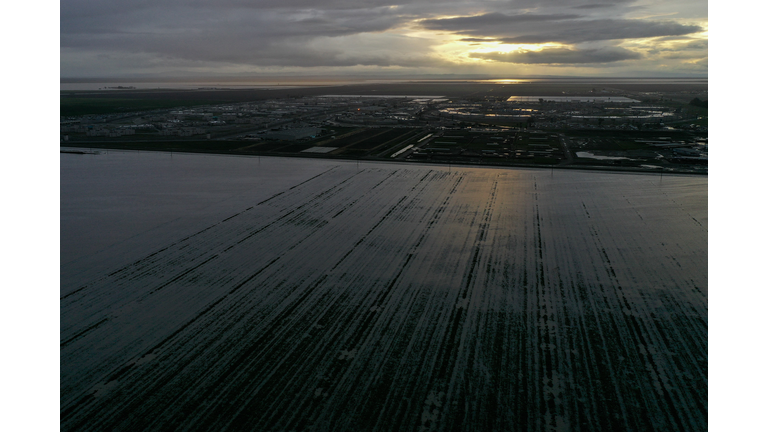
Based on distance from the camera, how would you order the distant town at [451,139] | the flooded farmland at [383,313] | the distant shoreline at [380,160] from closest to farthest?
the flooded farmland at [383,313] < the distant shoreline at [380,160] < the distant town at [451,139]

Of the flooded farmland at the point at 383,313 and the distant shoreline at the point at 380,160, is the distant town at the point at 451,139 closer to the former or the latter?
the distant shoreline at the point at 380,160

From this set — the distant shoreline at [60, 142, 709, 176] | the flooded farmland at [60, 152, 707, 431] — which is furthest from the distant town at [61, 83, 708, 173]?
the flooded farmland at [60, 152, 707, 431]

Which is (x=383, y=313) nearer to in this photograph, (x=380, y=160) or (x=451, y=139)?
(x=380, y=160)

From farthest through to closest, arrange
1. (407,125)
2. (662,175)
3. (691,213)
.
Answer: (407,125)
(662,175)
(691,213)

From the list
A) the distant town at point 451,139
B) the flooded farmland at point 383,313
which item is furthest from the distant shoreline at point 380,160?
the flooded farmland at point 383,313

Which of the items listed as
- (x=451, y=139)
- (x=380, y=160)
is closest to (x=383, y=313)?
(x=380, y=160)

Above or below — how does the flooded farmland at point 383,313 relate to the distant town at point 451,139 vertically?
below

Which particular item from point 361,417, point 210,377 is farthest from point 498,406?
point 210,377

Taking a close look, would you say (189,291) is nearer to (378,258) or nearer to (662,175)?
(378,258)
